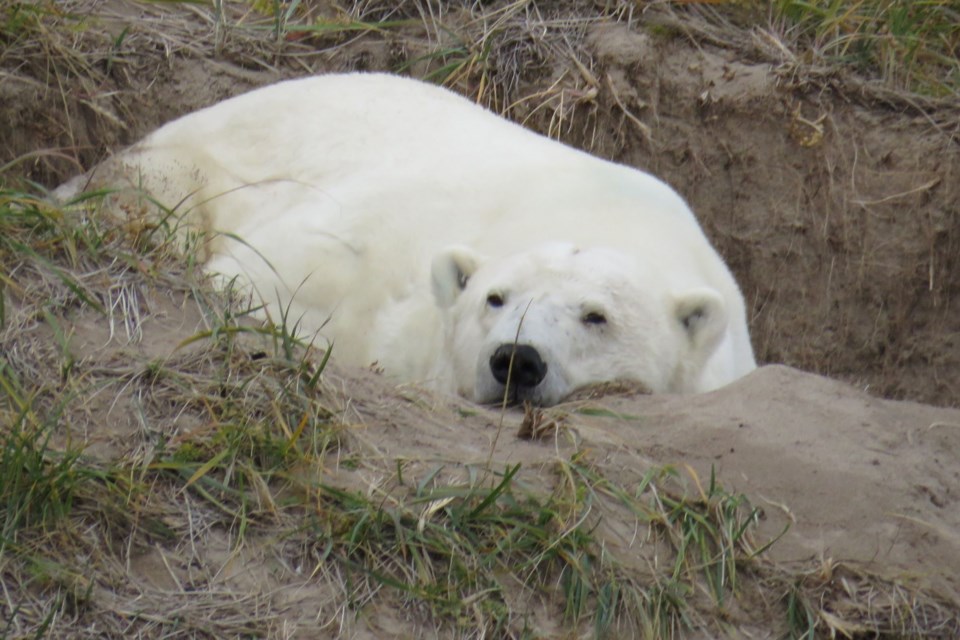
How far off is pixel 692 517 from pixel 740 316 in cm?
223

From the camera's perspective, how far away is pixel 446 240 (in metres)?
5.46

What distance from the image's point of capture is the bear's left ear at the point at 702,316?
4.86m

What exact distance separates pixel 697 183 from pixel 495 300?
278cm

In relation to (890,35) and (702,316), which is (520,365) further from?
(890,35)

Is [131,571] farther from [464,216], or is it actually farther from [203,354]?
[464,216]

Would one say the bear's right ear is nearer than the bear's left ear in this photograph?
No

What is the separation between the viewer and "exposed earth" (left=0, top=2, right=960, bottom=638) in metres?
3.86

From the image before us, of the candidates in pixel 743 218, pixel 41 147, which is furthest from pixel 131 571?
pixel 743 218

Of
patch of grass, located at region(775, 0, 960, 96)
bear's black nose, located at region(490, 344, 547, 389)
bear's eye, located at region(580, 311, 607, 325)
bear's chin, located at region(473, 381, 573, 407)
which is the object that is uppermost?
patch of grass, located at region(775, 0, 960, 96)

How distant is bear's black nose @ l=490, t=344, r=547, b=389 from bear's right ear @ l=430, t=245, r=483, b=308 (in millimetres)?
612

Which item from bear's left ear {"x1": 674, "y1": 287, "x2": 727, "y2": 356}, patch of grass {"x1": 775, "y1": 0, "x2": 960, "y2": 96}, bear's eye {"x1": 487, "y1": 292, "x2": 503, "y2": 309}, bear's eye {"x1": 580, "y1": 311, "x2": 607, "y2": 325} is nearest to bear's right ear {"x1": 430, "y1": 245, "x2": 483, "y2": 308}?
bear's eye {"x1": 487, "y1": 292, "x2": 503, "y2": 309}

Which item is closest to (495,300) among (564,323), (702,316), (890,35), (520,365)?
(564,323)

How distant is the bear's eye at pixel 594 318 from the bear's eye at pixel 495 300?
0.29 m

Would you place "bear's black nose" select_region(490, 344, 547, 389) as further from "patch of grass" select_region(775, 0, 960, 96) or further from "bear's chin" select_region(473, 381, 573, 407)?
"patch of grass" select_region(775, 0, 960, 96)
